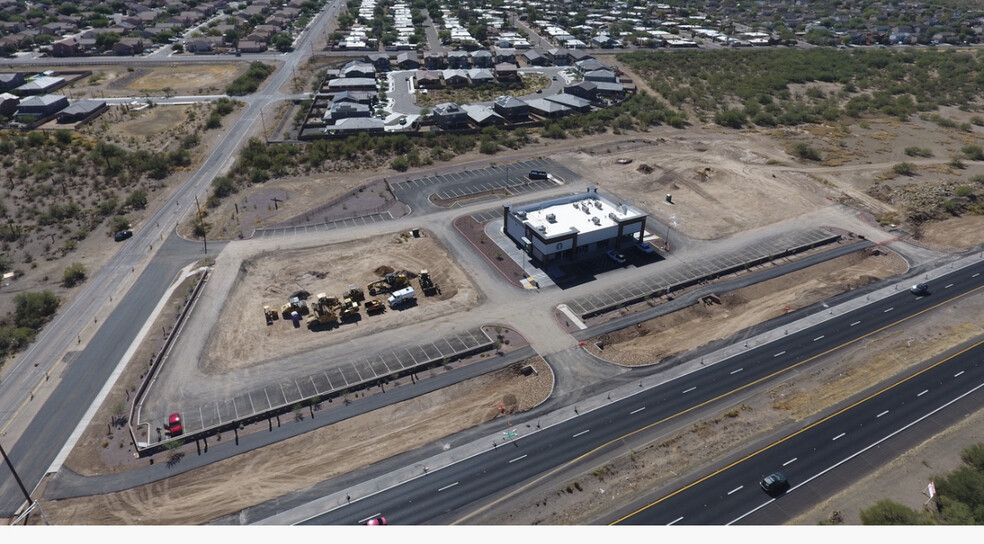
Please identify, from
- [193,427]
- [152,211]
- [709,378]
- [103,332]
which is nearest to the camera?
[193,427]

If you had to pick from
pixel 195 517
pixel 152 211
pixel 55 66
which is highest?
pixel 55 66

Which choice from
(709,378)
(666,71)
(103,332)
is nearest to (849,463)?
(709,378)

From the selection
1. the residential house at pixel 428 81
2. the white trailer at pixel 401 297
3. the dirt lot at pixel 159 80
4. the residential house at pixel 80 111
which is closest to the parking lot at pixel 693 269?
the white trailer at pixel 401 297

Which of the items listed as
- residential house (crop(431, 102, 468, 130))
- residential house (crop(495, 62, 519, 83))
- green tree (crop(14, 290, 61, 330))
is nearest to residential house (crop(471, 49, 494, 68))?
residential house (crop(495, 62, 519, 83))

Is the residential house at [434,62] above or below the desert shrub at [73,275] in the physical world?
above

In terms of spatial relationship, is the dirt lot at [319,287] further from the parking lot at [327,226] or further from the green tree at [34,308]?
the green tree at [34,308]

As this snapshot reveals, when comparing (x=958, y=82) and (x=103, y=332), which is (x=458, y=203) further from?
(x=958, y=82)
